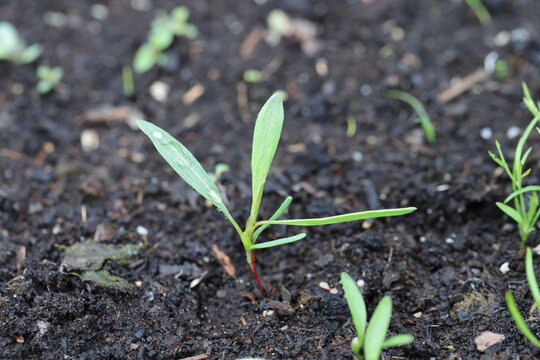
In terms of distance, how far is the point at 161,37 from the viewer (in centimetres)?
259

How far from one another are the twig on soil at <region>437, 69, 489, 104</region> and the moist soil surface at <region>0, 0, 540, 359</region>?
0.04 metres

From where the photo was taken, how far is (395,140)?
215 cm

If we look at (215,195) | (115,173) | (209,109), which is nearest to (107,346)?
(215,195)

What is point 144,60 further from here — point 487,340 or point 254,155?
point 487,340

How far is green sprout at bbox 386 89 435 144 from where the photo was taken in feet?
6.70

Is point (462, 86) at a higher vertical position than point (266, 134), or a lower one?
lower

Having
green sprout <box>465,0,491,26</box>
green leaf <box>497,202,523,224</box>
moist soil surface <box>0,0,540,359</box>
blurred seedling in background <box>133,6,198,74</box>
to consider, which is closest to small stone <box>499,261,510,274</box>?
moist soil surface <box>0,0,540,359</box>

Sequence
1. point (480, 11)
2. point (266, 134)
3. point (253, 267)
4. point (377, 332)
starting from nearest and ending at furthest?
point (377, 332) < point (266, 134) < point (253, 267) < point (480, 11)

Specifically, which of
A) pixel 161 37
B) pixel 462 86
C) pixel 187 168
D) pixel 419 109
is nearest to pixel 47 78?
pixel 161 37

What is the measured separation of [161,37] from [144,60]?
0.15 metres

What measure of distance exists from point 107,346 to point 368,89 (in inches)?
63.7

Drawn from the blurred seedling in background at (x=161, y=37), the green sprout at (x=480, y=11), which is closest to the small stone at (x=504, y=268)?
the green sprout at (x=480, y=11)

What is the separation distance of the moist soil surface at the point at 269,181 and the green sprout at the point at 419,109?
0.11 feet

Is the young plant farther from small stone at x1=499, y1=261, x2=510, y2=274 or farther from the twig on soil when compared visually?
the twig on soil
